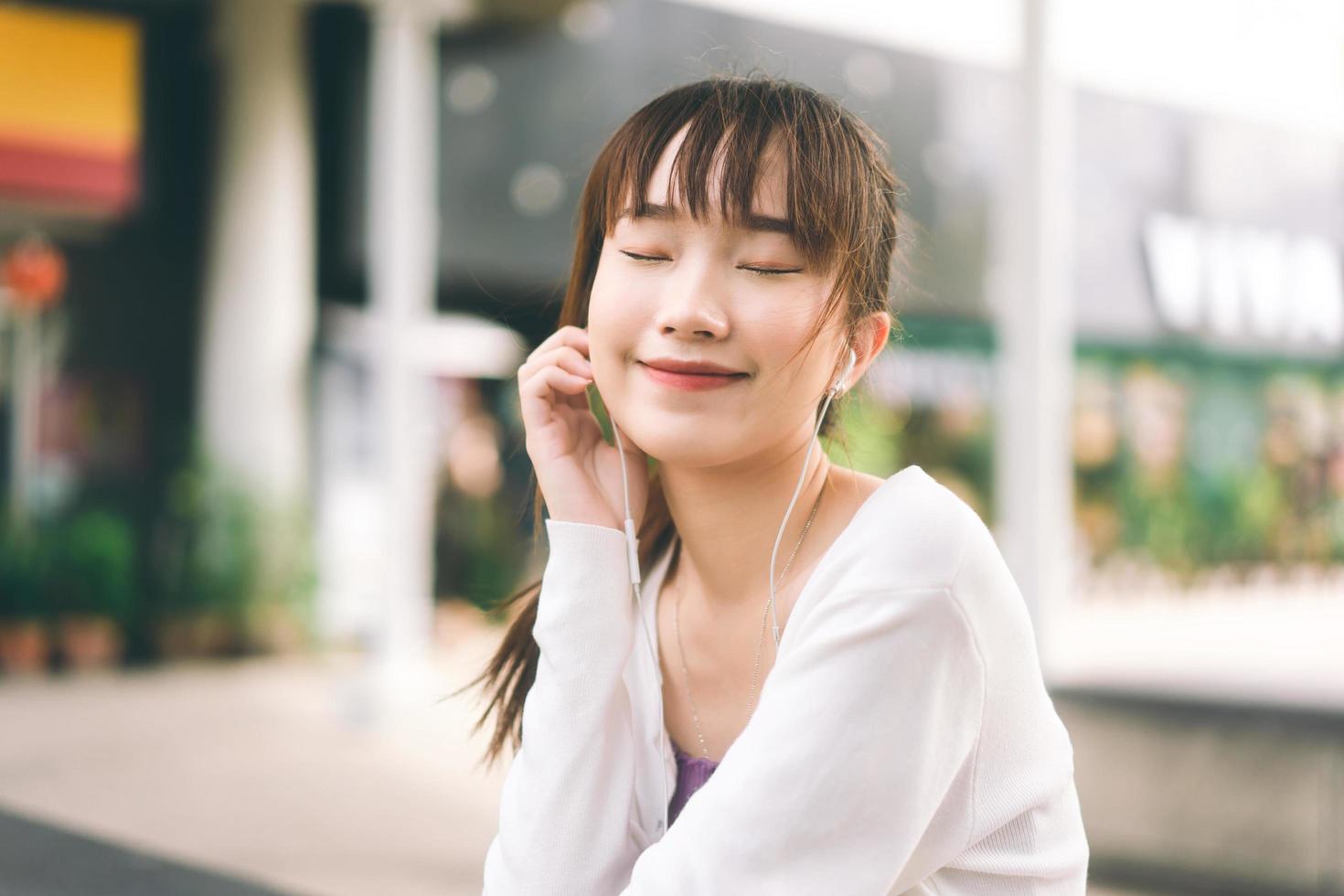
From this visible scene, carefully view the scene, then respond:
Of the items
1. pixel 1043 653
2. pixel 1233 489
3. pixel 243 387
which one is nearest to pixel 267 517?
pixel 243 387

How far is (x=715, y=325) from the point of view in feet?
4.00

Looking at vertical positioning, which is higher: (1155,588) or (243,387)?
(243,387)

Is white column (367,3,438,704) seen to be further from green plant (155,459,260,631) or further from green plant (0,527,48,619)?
green plant (0,527,48,619)

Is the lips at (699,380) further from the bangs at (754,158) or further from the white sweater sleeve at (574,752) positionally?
the white sweater sleeve at (574,752)

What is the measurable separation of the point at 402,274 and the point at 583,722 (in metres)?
6.19

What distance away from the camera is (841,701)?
112cm

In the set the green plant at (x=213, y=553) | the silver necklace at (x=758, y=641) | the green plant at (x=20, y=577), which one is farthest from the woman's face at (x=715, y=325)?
the green plant at (x=213, y=553)

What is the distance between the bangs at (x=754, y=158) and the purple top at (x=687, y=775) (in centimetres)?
50

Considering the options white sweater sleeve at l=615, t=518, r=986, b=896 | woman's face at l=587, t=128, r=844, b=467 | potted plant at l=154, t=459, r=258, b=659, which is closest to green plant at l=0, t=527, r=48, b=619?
potted plant at l=154, t=459, r=258, b=659

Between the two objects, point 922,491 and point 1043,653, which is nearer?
point 922,491

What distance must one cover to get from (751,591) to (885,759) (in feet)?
1.10

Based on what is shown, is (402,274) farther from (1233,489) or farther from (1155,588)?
(1233,489)

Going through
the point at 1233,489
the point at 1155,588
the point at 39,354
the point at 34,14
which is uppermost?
the point at 34,14

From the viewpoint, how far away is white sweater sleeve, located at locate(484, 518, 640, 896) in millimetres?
1375
